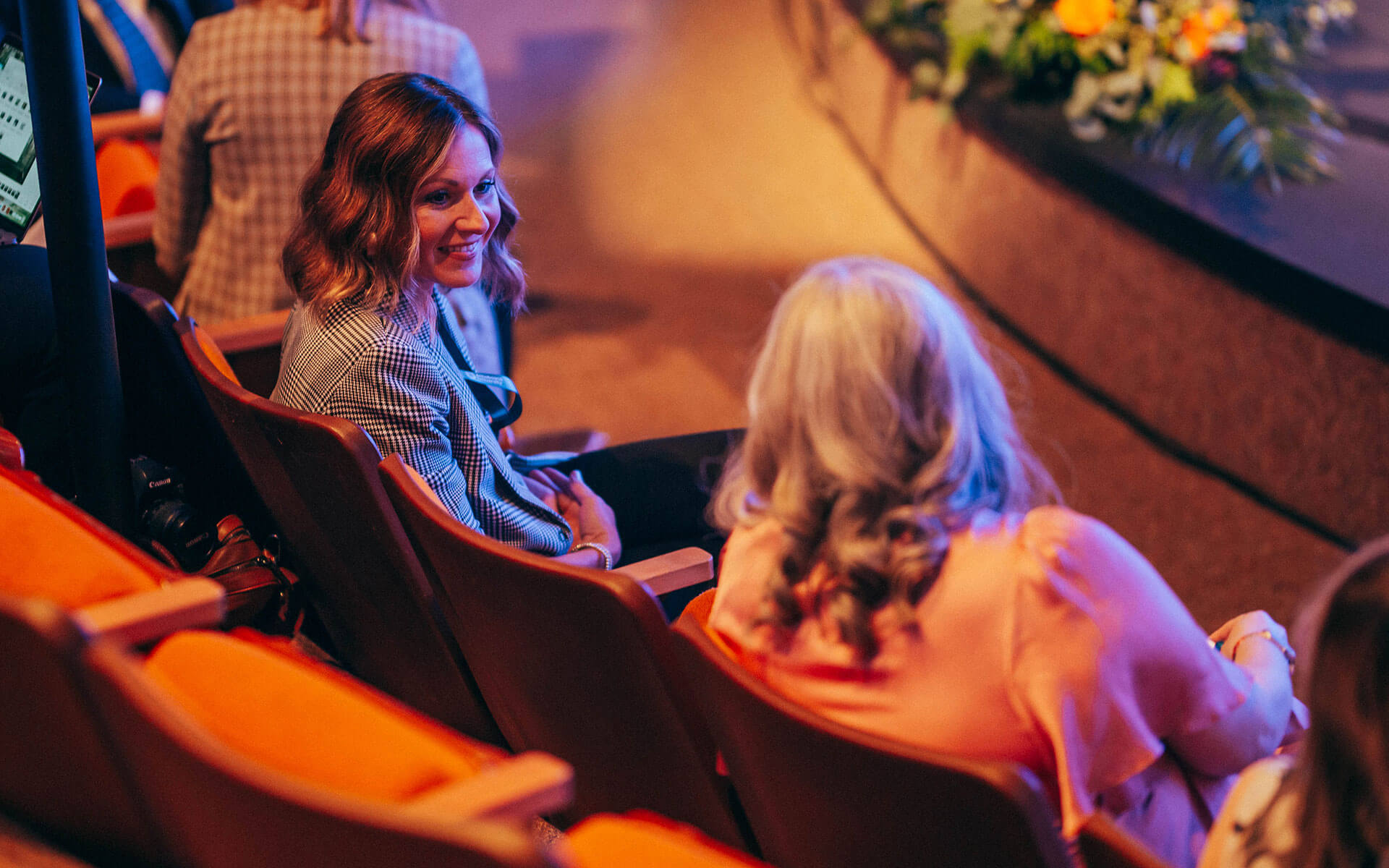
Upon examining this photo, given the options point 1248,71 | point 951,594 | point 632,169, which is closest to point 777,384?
point 951,594

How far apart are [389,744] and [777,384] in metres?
0.46

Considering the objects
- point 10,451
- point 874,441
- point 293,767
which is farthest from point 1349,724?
point 10,451

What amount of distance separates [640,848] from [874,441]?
0.43m

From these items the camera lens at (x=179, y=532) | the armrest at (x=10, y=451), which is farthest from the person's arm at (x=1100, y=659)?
the armrest at (x=10, y=451)

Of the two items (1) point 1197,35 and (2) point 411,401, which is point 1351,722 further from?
(1) point 1197,35

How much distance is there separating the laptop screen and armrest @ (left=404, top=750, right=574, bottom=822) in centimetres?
152

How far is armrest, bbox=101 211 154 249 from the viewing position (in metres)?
Result: 2.30

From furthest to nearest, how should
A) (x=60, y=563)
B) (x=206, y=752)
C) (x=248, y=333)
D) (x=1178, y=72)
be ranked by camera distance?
(x=1178, y=72), (x=248, y=333), (x=60, y=563), (x=206, y=752)

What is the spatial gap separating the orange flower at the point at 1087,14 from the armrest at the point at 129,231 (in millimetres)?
2818

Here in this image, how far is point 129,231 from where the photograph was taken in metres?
2.31

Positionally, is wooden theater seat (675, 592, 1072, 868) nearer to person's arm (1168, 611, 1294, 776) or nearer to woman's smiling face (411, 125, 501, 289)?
person's arm (1168, 611, 1294, 776)

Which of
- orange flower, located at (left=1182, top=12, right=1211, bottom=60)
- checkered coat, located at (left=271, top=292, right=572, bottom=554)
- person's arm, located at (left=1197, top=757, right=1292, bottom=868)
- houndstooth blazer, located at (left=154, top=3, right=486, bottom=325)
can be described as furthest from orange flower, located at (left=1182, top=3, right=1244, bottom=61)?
person's arm, located at (left=1197, top=757, right=1292, bottom=868)

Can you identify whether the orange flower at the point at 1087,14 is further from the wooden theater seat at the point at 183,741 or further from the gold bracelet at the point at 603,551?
the wooden theater seat at the point at 183,741

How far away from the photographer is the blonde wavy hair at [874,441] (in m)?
0.97
